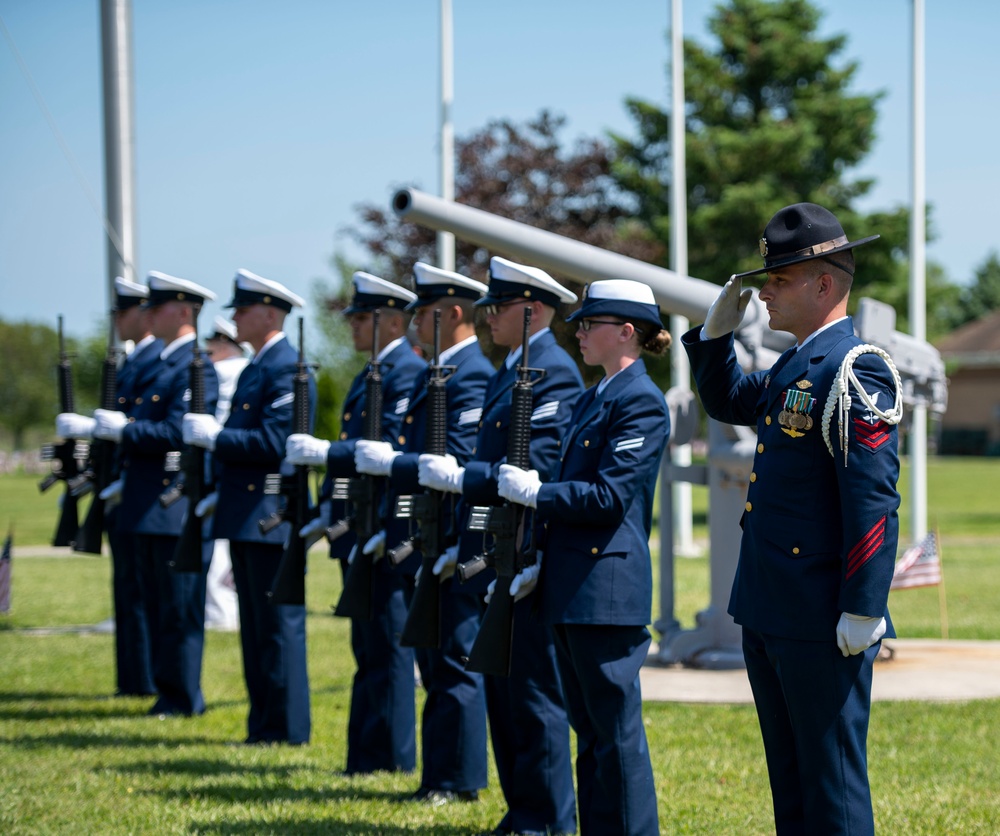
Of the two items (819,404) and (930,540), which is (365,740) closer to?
(819,404)

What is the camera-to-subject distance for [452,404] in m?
5.88

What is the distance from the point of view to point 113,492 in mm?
8422

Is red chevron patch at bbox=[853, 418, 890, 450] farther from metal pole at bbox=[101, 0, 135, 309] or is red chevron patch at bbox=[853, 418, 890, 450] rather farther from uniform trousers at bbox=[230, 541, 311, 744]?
metal pole at bbox=[101, 0, 135, 309]

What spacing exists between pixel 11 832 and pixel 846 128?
26273 millimetres

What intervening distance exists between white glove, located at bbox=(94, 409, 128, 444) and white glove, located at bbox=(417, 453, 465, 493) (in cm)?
317

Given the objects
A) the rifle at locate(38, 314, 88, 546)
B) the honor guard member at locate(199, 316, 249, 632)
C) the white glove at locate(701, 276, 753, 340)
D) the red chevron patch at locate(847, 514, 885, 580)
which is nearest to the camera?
the red chevron patch at locate(847, 514, 885, 580)

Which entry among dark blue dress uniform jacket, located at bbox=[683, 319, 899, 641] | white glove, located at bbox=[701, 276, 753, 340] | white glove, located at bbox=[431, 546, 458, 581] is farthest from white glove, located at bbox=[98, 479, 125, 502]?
dark blue dress uniform jacket, located at bbox=[683, 319, 899, 641]

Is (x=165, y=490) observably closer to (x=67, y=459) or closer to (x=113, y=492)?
(x=113, y=492)

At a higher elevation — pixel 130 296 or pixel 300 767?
pixel 130 296

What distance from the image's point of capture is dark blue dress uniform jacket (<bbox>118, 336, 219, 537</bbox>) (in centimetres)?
791

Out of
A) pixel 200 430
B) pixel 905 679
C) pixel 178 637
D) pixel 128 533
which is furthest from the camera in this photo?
pixel 905 679

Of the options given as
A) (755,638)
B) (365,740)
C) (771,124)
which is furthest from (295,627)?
(771,124)

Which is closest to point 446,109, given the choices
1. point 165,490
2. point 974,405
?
point 165,490

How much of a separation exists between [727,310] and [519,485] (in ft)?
3.28
